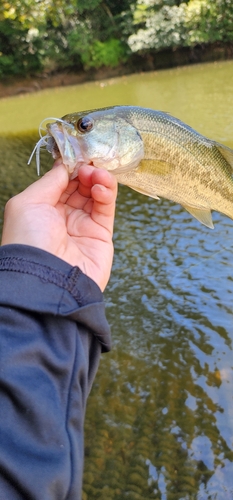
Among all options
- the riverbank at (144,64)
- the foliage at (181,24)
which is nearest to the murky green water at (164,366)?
Result: the riverbank at (144,64)

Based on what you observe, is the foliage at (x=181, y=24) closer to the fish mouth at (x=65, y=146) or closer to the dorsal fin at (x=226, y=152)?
the dorsal fin at (x=226, y=152)

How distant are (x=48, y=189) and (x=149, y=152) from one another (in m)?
0.82

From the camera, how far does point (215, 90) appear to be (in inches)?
651

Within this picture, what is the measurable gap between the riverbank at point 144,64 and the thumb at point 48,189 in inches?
993

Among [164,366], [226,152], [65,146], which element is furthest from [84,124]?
[164,366]

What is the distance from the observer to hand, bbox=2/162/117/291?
198cm

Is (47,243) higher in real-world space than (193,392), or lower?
higher

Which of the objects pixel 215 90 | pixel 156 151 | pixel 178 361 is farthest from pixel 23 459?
pixel 215 90

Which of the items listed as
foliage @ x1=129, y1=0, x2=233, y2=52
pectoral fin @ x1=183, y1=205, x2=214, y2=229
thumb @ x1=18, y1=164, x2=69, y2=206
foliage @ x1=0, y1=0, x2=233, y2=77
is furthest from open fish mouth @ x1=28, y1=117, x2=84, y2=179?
foliage @ x1=129, y1=0, x2=233, y2=52

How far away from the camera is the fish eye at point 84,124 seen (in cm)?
250

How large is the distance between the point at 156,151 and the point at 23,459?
1.97m

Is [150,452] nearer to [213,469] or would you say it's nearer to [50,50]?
[213,469]

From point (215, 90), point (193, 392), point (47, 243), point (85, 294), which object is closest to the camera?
point (85, 294)

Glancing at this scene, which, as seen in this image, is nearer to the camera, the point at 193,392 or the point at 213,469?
the point at 213,469
